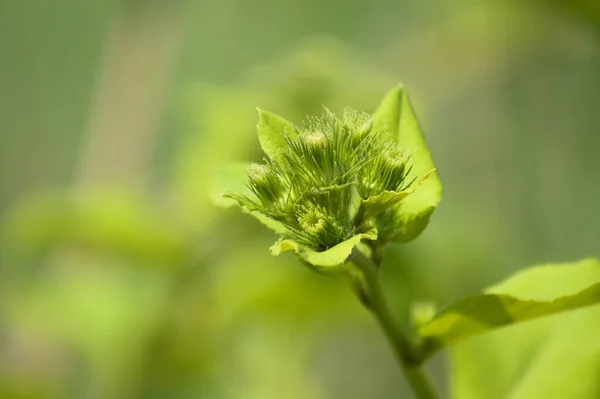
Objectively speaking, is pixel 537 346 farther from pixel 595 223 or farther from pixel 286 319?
Result: pixel 595 223

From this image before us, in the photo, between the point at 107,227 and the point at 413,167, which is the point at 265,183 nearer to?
the point at 413,167

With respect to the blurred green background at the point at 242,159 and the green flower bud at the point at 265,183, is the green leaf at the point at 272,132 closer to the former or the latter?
the green flower bud at the point at 265,183

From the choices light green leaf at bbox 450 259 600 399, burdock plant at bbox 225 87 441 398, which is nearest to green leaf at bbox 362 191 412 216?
burdock plant at bbox 225 87 441 398

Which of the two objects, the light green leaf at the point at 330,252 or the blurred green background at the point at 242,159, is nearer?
the light green leaf at the point at 330,252

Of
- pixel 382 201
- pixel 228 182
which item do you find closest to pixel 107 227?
pixel 228 182

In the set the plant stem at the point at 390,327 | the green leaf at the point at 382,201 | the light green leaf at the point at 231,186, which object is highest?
the light green leaf at the point at 231,186

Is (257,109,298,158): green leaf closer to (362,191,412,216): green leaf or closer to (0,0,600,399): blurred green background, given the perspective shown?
(362,191,412,216): green leaf

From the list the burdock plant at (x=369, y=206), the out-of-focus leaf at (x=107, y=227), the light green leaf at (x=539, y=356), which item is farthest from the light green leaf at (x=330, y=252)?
the out-of-focus leaf at (x=107, y=227)
